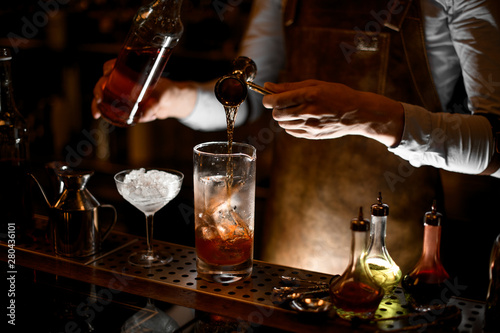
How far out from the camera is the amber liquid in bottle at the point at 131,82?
1410mm

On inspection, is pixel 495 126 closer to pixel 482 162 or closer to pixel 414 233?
pixel 482 162

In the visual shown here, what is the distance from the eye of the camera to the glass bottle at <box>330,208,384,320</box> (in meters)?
1.10

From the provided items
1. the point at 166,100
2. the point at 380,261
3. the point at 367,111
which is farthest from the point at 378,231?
the point at 166,100

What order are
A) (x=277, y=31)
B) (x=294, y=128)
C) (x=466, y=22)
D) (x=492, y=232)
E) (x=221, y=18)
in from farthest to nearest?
(x=221, y=18), (x=492, y=232), (x=277, y=31), (x=466, y=22), (x=294, y=128)

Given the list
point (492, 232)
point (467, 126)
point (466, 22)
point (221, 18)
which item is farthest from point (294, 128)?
point (221, 18)

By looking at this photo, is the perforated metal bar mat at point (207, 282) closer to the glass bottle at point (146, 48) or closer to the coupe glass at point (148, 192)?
the coupe glass at point (148, 192)

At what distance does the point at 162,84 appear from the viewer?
1.82 metres

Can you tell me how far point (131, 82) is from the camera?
4.73 ft

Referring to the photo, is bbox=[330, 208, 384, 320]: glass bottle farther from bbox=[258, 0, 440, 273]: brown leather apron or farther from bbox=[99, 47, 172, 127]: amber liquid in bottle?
bbox=[258, 0, 440, 273]: brown leather apron

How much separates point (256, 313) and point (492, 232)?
224cm

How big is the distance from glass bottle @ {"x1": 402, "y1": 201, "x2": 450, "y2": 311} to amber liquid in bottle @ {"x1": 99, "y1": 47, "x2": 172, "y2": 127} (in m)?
0.79

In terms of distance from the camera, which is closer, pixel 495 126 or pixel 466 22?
pixel 495 126

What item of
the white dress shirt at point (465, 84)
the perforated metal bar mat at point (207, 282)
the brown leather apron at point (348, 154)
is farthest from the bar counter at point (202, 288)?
the brown leather apron at point (348, 154)

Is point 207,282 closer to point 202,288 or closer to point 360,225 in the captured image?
point 202,288
